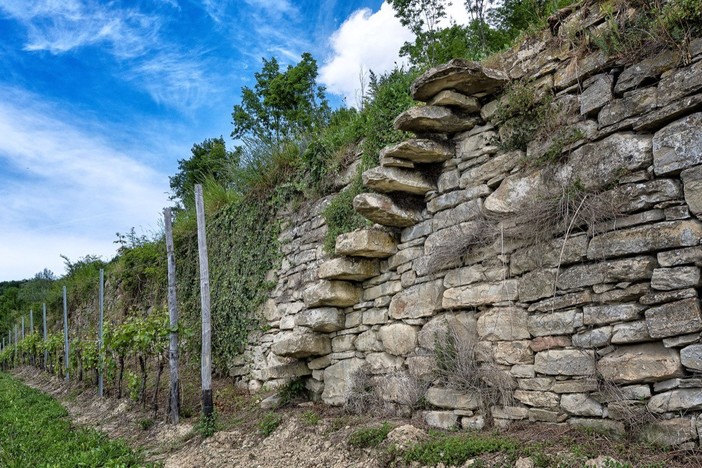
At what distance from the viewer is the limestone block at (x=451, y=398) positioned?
165 inches

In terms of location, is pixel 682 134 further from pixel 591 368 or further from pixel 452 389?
pixel 452 389

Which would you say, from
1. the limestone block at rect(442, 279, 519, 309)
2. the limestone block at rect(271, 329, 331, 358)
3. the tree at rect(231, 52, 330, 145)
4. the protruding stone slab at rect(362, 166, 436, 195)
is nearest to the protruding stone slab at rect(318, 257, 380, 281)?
the limestone block at rect(271, 329, 331, 358)

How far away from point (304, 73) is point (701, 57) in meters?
15.0

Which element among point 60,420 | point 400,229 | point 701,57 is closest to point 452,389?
point 400,229

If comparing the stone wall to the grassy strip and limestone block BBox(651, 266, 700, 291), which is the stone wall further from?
the grassy strip

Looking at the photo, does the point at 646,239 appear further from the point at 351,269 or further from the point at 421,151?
the point at 351,269

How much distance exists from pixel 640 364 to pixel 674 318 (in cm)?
35

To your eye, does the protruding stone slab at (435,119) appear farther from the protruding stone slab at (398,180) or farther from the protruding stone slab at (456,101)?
the protruding stone slab at (398,180)

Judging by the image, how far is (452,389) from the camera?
435cm

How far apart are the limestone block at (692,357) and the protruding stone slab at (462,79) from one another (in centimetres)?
257

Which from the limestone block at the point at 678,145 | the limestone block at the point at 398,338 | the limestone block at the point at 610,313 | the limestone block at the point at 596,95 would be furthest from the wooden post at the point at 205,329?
the limestone block at the point at 678,145

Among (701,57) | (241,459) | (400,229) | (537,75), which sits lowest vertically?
(241,459)

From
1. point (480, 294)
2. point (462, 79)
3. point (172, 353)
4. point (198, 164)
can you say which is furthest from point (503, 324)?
point (198, 164)

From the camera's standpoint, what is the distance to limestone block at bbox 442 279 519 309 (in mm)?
4105
